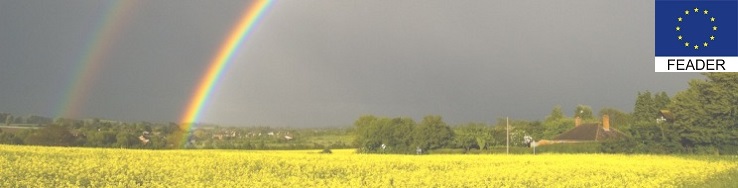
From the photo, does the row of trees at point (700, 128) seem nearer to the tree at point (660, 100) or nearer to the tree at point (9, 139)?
the tree at point (9, 139)

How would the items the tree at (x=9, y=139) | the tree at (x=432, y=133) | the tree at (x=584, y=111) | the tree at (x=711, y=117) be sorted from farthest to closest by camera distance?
Result: 1. the tree at (x=584, y=111)
2. the tree at (x=432, y=133)
3. the tree at (x=711, y=117)
4. the tree at (x=9, y=139)

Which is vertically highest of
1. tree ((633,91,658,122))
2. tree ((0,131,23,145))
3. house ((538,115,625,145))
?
tree ((633,91,658,122))

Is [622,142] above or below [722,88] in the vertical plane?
below

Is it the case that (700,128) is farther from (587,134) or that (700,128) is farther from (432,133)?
(587,134)

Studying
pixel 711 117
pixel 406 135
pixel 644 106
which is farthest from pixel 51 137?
pixel 644 106

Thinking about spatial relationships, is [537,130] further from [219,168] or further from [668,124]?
[219,168]

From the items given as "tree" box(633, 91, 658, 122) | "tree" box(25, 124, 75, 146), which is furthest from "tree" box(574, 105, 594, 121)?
"tree" box(25, 124, 75, 146)

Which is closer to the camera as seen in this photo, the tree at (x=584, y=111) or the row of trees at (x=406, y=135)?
the row of trees at (x=406, y=135)

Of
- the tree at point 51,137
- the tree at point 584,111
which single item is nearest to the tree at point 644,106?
the tree at point 584,111

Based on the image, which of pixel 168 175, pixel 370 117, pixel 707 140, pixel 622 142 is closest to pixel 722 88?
pixel 707 140

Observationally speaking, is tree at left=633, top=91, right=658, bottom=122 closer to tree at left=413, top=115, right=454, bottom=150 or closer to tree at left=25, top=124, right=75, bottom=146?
tree at left=413, top=115, right=454, bottom=150

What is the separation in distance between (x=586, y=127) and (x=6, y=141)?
60.8 meters

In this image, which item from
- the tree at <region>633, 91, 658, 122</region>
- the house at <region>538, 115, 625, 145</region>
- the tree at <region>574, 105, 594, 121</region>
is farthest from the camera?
the tree at <region>574, 105, 594, 121</region>

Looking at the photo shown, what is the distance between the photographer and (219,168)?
2077cm
